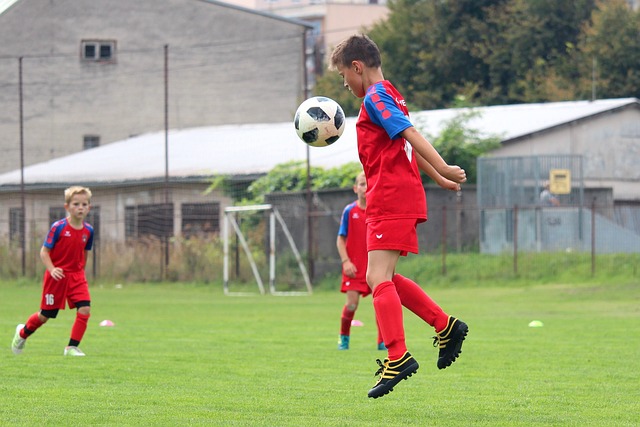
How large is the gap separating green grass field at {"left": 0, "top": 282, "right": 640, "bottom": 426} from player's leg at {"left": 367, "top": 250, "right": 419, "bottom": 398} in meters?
0.23

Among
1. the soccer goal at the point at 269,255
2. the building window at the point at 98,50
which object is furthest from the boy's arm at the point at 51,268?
the building window at the point at 98,50

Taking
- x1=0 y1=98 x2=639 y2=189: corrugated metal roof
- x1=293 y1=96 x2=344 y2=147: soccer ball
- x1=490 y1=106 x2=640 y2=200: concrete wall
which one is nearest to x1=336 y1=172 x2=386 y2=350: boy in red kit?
x1=293 y1=96 x2=344 y2=147: soccer ball

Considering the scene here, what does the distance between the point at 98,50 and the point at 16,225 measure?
34.9ft

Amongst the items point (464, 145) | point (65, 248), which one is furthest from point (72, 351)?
point (464, 145)

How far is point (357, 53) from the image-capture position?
23.7 feet

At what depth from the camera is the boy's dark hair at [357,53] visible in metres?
7.22

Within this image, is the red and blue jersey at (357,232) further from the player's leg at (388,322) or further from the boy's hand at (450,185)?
the player's leg at (388,322)

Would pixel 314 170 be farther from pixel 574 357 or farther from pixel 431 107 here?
pixel 574 357

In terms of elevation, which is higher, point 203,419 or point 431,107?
point 431,107

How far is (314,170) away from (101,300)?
1041cm

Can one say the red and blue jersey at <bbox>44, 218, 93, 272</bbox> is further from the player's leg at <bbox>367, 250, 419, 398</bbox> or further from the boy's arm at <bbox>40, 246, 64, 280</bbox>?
the player's leg at <bbox>367, 250, 419, 398</bbox>

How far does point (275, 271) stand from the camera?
30.7m

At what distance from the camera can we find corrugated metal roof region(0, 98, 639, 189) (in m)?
36.6

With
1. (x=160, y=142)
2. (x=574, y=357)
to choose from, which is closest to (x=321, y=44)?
(x=160, y=142)
